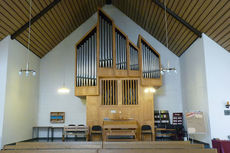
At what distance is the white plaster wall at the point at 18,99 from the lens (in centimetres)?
892

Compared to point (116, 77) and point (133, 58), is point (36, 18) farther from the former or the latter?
point (133, 58)

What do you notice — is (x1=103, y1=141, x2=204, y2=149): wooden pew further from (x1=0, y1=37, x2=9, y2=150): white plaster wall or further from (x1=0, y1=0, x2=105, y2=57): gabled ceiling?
(x1=0, y1=0, x2=105, y2=57): gabled ceiling

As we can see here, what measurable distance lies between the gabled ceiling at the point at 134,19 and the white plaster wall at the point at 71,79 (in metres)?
0.34

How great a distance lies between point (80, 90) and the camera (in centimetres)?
977

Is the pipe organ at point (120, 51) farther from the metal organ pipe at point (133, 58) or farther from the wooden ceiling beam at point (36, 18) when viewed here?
the wooden ceiling beam at point (36, 18)

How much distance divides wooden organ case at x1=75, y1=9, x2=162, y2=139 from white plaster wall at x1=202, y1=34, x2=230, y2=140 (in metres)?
2.22

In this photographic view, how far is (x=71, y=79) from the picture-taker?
11672 millimetres

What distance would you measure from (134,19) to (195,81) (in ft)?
14.3

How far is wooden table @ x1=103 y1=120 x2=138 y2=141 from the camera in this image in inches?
345

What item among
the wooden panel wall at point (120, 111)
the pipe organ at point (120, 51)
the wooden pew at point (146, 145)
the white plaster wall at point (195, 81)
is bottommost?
the wooden pew at point (146, 145)

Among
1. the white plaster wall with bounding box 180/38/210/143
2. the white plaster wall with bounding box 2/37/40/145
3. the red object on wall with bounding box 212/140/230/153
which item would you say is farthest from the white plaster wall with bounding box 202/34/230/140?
the white plaster wall with bounding box 2/37/40/145

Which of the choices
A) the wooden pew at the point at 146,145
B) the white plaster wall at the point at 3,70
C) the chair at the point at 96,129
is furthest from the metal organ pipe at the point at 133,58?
the wooden pew at the point at 146,145

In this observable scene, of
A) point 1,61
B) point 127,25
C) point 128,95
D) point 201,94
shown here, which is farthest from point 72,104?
point 201,94

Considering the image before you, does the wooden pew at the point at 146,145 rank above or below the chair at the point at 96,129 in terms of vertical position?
below
